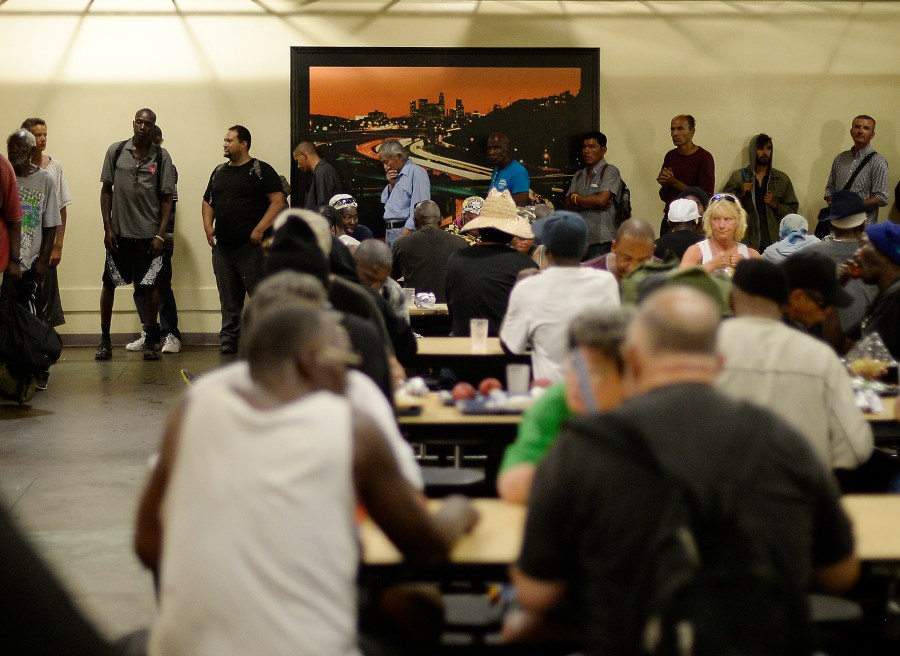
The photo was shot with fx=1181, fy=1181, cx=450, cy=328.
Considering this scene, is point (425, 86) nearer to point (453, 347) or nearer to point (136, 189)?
point (136, 189)

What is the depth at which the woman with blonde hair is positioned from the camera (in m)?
7.14

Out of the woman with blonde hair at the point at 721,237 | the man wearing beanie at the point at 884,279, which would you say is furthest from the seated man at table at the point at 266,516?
the woman with blonde hair at the point at 721,237

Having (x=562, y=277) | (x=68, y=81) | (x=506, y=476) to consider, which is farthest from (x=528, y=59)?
(x=506, y=476)

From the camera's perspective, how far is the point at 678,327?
7.54 feet

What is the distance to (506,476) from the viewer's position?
10.5 feet

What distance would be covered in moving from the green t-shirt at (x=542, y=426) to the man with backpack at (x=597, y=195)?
26.0 ft

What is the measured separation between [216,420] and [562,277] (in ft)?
10.6

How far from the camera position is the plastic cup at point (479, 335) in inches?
235

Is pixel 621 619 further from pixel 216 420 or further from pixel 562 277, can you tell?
pixel 562 277

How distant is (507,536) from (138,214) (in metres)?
8.51

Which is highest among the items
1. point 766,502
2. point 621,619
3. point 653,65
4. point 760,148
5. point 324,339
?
point 653,65

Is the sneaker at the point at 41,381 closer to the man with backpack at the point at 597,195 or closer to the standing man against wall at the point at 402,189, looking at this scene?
the standing man against wall at the point at 402,189

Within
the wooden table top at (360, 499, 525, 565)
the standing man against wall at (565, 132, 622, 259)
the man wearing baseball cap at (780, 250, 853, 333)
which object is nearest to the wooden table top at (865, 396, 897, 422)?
the man wearing baseball cap at (780, 250, 853, 333)

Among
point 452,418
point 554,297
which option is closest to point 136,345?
point 554,297
